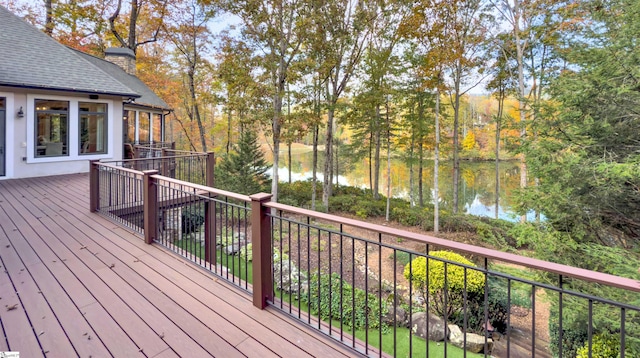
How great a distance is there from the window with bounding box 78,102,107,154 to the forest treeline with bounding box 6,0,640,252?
13.8 feet

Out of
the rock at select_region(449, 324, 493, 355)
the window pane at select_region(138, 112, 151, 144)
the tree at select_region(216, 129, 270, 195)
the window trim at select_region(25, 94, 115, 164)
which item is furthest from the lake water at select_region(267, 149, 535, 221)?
the window trim at select_region(25, 94, 115, 164)

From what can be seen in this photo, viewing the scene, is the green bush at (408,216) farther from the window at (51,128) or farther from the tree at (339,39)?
the window at (51,128)

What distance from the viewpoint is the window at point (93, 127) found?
31.0ft

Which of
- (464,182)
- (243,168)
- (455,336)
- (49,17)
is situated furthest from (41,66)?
(464,182)

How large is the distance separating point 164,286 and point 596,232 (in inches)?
240

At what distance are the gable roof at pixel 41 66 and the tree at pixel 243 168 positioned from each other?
5397 millimetres

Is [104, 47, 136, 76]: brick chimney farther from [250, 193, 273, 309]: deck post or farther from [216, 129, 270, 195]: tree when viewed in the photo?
[250, 193, 273, 309]: deck post

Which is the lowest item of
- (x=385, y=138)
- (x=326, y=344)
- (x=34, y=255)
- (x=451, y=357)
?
(x=451, y=357)

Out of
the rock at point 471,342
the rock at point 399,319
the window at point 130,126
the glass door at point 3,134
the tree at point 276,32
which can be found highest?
the tree at point 276,32

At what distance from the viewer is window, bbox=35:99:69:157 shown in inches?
336

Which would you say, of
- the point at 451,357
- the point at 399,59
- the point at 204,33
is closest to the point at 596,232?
the point at 451,357

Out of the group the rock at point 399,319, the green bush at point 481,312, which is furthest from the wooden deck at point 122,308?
the green bush at point 481,312

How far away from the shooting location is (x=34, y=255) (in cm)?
352

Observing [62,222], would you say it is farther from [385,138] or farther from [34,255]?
[385,138]
